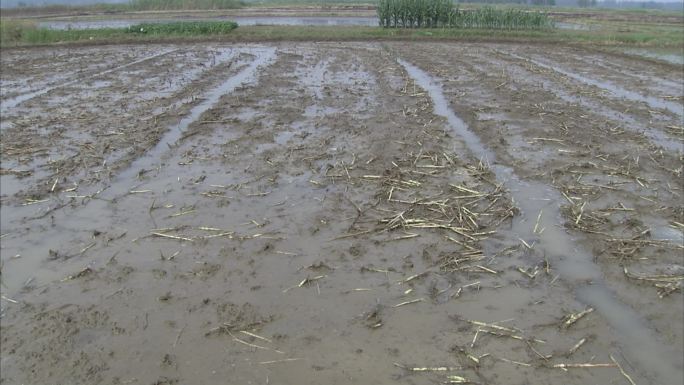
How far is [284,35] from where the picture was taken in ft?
88.2

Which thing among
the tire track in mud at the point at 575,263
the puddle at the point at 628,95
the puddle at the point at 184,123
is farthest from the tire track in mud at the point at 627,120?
the puddle at the point at 184,123

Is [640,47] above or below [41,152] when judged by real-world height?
above

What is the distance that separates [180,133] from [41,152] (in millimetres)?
2588

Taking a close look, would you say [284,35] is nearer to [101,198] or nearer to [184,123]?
[184,123]

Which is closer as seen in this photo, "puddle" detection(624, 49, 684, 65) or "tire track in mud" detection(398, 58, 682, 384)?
"tire track in mud" detection(398, 58, 682, 384)

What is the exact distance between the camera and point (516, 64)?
1911cm

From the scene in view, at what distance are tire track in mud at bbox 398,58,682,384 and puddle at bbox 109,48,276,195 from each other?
6013mm

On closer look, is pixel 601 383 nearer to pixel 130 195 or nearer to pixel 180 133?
pixel 130 195

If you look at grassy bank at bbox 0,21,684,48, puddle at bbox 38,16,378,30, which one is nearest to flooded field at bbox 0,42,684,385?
grassy bank at bbox 0,21,684,48

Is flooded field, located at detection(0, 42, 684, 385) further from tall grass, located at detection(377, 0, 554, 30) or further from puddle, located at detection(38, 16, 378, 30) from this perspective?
puddle, located at detection(38, 16, 378, 30)

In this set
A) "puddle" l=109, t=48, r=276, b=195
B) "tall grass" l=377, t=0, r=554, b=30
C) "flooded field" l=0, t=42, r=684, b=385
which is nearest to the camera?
"flooded field" l=0, t=42, r=684, b=385

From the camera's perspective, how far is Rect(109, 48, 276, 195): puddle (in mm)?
7961

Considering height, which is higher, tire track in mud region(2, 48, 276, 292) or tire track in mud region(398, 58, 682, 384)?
tire track in mud region(2, 48, 276, 292)

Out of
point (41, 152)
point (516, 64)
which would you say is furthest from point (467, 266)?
point (516, 64)
